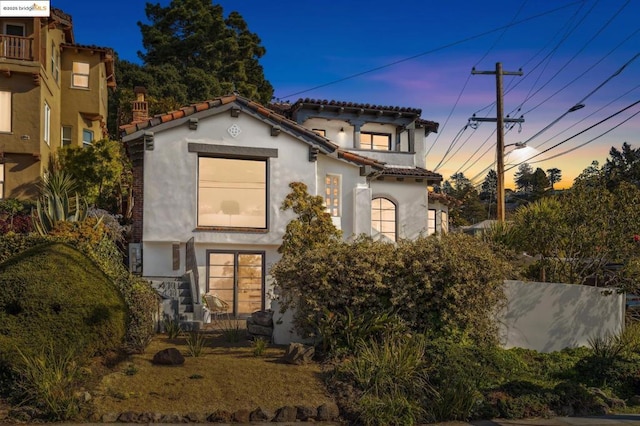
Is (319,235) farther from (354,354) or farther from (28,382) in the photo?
(28,382)

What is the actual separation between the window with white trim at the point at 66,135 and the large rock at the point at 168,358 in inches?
994

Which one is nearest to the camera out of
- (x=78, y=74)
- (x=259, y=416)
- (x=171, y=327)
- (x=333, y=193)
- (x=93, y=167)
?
(x=259, y=416)

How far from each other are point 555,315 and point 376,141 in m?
18.6

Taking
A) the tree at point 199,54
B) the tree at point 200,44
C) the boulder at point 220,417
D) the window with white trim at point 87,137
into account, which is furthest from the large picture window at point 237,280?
the tree at point 200,44

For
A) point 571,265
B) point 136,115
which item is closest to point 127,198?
point 136,115

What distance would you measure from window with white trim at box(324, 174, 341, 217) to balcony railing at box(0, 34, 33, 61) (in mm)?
15118

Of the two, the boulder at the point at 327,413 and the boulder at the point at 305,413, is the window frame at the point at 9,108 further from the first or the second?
the boulder at the point at 327,413

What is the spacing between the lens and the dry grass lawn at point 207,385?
10.1 meters

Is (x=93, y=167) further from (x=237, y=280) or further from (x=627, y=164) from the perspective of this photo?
(x=627, y=164)

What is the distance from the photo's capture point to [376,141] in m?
32.9

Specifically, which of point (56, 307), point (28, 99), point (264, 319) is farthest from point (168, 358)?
point (28, 99)

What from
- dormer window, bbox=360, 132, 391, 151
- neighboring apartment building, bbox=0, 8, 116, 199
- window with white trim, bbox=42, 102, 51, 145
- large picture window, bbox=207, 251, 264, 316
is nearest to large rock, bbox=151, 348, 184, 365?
large picture window, bbox=207, 251, 264, 316

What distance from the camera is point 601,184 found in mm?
17719

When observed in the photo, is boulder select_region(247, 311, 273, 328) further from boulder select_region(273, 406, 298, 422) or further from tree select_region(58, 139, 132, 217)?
tree select_region(58, 139, 132, 217)
